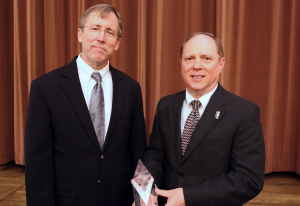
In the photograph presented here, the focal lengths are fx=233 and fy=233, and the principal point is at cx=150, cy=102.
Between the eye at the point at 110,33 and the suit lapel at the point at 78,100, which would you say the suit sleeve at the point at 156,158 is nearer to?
the suit lapel at the point at 78,100

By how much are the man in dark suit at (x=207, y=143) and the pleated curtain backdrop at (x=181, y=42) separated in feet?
4.90

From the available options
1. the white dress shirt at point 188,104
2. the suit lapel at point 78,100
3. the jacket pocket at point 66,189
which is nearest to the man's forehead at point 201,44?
the white dress shirt at point 188,104

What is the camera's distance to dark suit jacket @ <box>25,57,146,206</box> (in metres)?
1.20

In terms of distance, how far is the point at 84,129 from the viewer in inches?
48.2

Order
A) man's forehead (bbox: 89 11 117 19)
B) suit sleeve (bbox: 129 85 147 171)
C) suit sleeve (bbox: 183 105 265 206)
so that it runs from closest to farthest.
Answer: suit sleeve (bbox: 183 105 265 206) → man's forehead (bbox: 89 11 117 19) → suit sleeve (bbox: 129 85 147 171)

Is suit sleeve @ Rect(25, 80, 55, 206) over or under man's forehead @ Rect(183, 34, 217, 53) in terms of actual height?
under

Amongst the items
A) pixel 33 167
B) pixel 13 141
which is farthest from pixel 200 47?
pixel 13 141

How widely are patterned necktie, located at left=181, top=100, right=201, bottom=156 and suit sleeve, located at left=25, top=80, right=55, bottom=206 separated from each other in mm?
699

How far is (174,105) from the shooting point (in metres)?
1.32

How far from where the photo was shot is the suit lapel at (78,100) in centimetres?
122

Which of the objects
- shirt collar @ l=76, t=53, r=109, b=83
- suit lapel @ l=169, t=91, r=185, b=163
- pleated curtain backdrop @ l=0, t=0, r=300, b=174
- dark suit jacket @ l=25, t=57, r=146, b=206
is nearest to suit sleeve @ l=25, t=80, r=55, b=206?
dark suit jacket @ l=25, t=57, r=146, b=206

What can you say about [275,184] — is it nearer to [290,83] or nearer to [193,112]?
[290,83]

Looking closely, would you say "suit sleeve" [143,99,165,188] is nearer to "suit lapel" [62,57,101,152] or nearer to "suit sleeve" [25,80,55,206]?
"suit lapel" [62,57,101,152]

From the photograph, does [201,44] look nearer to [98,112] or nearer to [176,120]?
[176,120]
